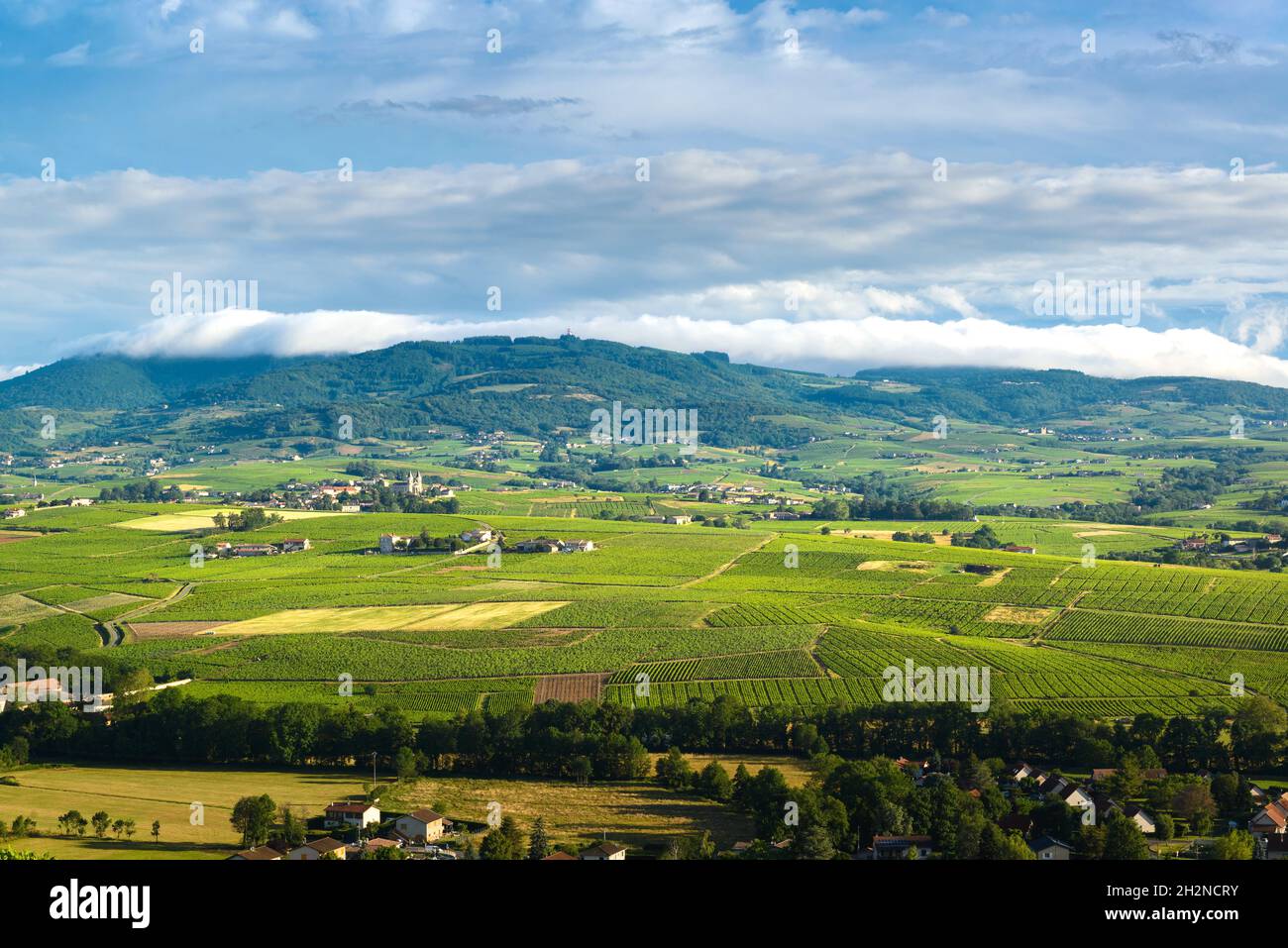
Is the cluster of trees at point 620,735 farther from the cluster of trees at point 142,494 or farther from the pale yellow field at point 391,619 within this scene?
the cluster of trees at point 142,494

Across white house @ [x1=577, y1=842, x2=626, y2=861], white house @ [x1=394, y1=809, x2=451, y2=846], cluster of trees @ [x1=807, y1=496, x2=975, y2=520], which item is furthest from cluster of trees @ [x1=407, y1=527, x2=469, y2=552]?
white house @ [x1=577, y1=842, x2=626, y2=861]

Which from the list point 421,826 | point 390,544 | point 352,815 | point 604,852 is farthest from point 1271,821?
point 390,544

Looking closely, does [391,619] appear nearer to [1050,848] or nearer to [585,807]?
[585,807]

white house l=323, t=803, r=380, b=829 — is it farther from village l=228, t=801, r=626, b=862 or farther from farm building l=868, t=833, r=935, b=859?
farm building l=868, t=833, r=935, b=859
